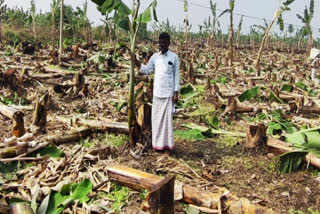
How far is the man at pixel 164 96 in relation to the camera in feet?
14.0

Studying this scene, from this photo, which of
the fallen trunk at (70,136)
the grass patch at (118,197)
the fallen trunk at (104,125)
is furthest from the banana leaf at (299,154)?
the fallen trunk at (70,136)

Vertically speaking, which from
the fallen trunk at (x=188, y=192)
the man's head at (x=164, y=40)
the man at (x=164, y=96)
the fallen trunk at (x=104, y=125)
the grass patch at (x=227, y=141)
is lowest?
the fallen trunk at (x=188, y=192)

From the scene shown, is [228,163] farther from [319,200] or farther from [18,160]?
[18,160]

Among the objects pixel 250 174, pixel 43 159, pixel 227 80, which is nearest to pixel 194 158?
pixel 250 174

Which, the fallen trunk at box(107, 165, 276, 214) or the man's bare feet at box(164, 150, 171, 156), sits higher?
the man's bare feet at box(164, 150, 171, 156)

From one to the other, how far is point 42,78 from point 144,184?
6660 mm

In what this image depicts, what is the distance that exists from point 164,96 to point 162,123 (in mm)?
379

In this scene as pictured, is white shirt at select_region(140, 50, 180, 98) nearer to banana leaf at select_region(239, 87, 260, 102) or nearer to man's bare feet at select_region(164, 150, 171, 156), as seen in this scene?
man's bare feet at select_region(164, 150, 171, 156)

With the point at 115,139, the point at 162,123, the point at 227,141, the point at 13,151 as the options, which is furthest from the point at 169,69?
the point at 13,151

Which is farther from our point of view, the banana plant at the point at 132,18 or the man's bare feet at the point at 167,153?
the man's bare feet at the point at 167,153

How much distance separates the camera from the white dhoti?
4281 mm

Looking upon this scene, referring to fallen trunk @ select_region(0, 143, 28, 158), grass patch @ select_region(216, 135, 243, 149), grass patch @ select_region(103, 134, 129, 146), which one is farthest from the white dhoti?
fallen trunk @ select_region(0, 143, 28, 158)

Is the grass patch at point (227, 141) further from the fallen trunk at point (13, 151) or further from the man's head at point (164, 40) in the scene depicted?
the fallen trunk at point (13, 151)

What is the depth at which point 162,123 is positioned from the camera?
430 cm
